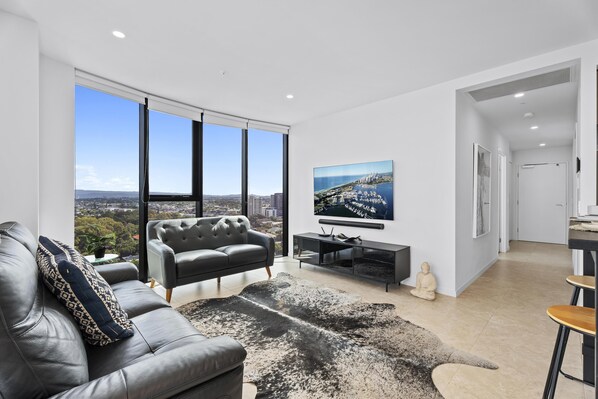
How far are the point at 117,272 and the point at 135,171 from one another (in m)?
1.91

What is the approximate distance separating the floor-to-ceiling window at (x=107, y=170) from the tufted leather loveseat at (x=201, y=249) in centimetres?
46

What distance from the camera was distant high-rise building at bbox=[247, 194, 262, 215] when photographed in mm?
4984

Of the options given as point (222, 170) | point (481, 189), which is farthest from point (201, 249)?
point (481, 189)

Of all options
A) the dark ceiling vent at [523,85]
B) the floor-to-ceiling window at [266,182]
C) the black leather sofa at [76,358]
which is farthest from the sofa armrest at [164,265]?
the dark ceiling vent at [523,85]

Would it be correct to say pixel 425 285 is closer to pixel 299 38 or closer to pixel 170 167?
pixel 299 38

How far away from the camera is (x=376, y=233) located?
398cm

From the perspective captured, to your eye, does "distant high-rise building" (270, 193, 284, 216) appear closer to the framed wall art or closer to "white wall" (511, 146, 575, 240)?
the framed wall art

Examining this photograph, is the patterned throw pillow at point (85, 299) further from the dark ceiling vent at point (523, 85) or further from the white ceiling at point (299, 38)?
the dark ceiling vent at point (523, 85)

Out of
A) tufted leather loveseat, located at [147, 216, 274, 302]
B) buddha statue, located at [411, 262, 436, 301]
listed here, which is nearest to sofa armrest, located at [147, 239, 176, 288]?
tufted leather loveseat, located at [147, 216, 274, 302]

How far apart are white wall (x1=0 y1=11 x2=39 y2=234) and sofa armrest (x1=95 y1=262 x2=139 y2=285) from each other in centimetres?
61

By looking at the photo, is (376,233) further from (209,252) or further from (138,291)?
(138,291)

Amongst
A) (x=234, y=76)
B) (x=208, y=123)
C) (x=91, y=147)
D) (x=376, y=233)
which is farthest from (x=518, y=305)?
(x=91, y=147)

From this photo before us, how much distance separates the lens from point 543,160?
6.84 meters

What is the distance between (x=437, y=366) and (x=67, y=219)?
3611mm
